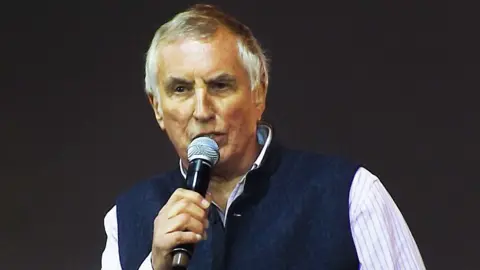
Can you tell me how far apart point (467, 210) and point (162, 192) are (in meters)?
0.97

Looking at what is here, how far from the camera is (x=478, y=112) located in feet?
7.86

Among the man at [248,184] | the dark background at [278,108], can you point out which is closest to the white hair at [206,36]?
the man at [248,184]

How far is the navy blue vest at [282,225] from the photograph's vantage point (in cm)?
158

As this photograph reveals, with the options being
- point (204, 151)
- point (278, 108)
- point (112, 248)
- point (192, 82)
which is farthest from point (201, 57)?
point (278, 108)

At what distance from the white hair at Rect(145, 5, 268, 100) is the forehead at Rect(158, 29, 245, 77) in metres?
0.01

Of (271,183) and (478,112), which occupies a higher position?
(478,112)

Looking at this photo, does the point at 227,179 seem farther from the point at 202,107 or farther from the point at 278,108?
the point at 278,108

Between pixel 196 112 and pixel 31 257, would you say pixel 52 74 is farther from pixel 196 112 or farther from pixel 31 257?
pixel 196 112

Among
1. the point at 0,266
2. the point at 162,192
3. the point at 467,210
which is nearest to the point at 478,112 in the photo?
the point at 467,210

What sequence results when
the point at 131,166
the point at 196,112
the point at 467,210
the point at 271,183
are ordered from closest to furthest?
the point at 196,112, the point at 271,183, the point at 467,210, the point at 131,166

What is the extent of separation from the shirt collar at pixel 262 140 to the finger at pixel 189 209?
1.43 feet

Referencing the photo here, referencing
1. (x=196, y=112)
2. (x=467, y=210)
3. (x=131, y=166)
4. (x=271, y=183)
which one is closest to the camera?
(x=196, y=112)

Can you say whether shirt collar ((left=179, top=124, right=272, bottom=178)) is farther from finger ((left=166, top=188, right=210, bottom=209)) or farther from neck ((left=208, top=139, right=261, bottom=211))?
finger ((left=166, top=188, right=210, bottom=209))

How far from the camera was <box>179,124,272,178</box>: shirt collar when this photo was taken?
1674mm
